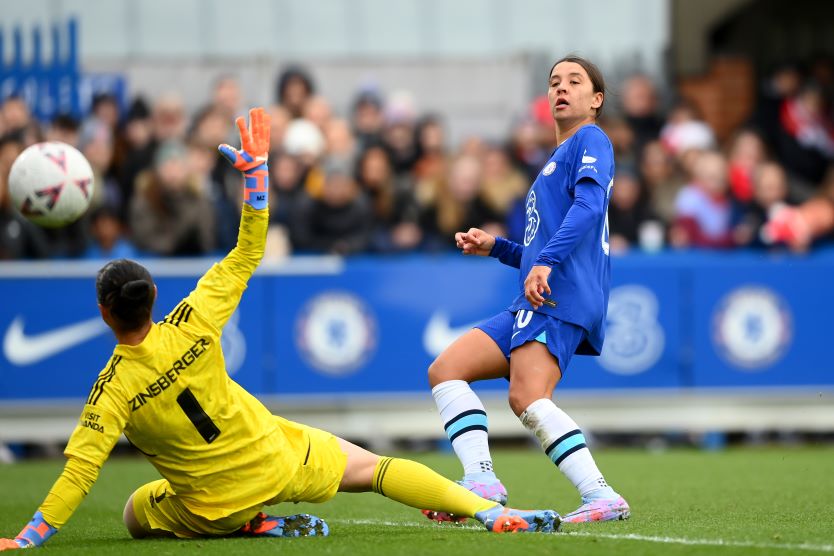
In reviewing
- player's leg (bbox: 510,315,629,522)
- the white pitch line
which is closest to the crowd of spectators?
player's leg (bbox: 510,315,629,522)

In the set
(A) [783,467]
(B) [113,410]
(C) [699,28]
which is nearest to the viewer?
(B) [113,410]

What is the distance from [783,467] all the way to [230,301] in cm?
573

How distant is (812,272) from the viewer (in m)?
12.5

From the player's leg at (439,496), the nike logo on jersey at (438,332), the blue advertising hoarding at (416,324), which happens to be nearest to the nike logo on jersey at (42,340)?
the blue advertising hoarding at (416,324)

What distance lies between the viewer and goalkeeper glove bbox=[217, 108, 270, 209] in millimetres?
5745

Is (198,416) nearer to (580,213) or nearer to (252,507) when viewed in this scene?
(252,507)

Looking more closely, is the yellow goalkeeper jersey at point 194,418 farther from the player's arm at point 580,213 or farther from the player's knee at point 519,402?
the player's arm at point 580,213

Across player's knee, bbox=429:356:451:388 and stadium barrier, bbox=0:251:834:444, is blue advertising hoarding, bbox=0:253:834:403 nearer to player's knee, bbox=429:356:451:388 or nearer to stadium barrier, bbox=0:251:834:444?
stadium barrier, bbox=0:251:834:444

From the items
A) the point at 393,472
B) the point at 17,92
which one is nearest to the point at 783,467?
the point at 393,472

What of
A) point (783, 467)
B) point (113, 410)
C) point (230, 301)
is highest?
point (230, 301)

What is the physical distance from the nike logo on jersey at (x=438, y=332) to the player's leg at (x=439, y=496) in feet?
20.8

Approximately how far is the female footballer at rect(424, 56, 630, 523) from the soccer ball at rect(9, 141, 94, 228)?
247 cm

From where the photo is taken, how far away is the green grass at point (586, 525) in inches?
212

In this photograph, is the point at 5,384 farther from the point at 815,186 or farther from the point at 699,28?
the point at 699,28
